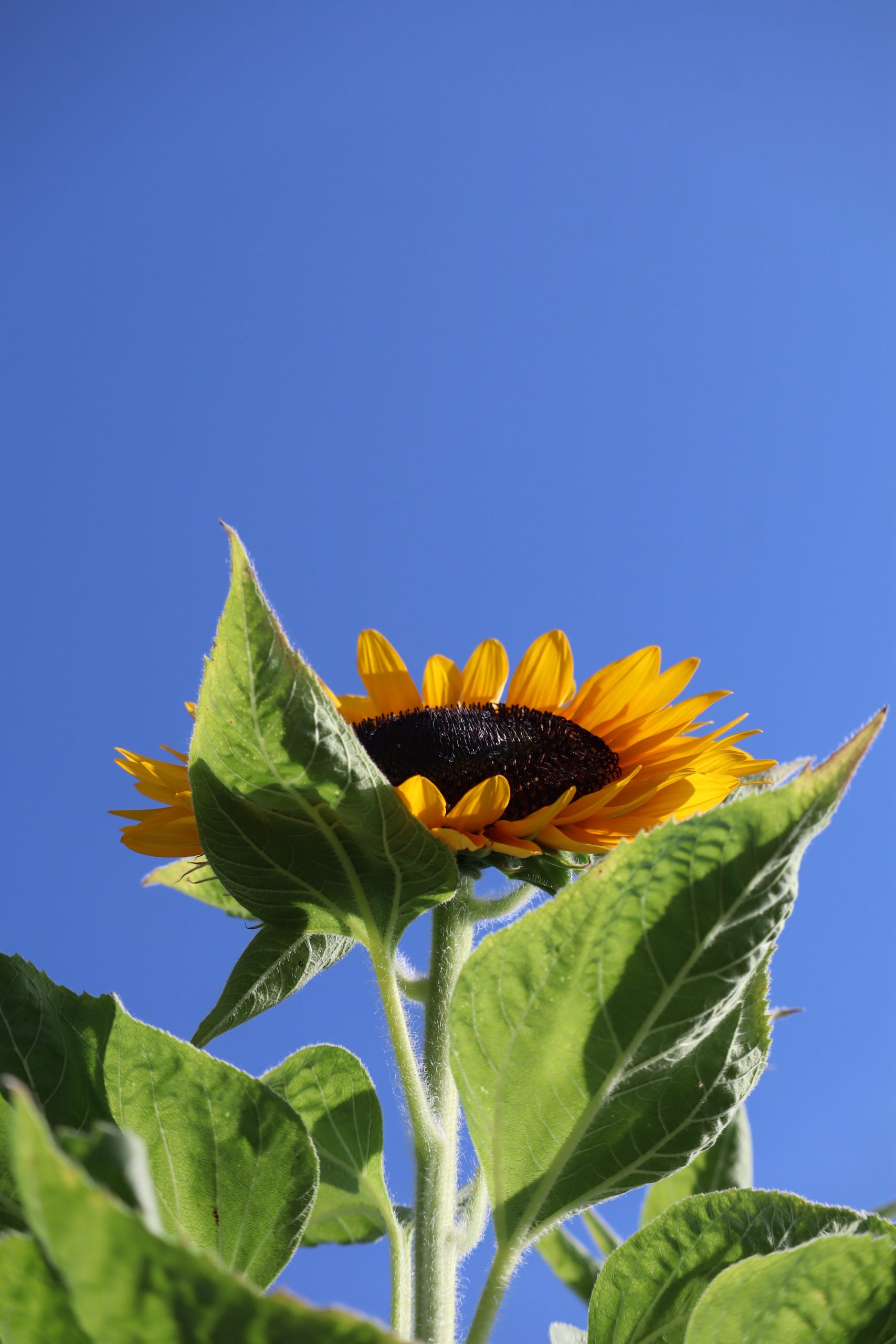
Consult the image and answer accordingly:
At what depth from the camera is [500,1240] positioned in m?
0.69

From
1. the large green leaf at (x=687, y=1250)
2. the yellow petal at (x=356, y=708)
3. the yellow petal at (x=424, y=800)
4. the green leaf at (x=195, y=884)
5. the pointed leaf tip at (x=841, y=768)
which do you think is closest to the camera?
the pointed leaf tip at (x=841, y=768)

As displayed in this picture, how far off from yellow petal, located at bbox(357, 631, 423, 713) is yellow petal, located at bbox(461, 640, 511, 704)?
0.25 feet

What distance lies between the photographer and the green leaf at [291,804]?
61 centimetres

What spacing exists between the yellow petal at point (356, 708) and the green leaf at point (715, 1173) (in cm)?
69

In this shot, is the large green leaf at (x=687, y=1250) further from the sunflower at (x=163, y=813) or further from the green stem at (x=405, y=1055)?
the sunflower at (x=163, y=813)

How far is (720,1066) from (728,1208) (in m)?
0.09

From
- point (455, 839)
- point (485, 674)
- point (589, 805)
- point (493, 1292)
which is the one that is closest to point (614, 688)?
point (485, 674)

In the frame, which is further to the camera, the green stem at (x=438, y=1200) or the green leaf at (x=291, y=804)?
the green stem at (x=438, y=1200)

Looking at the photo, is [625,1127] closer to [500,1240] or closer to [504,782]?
[500,1240]

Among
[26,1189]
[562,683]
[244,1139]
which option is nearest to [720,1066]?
[244,1139]

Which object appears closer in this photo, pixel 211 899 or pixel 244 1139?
pixel 244 1139

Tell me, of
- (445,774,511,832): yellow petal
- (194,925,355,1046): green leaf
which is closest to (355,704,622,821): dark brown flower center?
(445,774,511,832): yellow petal

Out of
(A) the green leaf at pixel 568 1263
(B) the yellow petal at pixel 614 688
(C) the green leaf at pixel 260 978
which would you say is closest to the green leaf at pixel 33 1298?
(C) the green leaf at pixel 260 978

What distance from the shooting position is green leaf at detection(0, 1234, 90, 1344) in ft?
1.36
